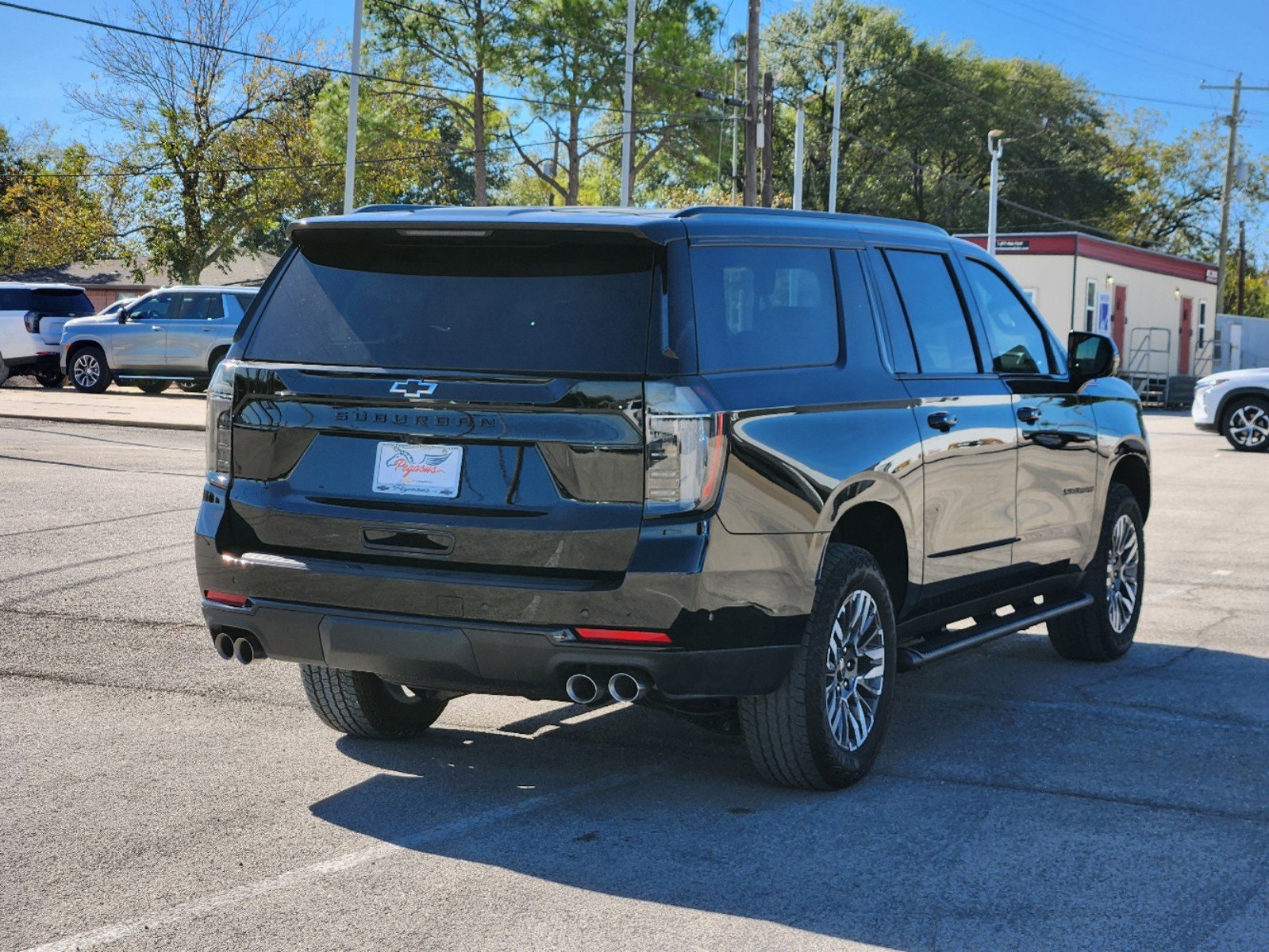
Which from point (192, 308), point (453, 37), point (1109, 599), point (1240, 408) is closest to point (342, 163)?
point (453, 37)

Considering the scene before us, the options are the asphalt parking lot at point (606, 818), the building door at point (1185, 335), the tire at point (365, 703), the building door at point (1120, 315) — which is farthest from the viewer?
the building door at point (1185, 335)

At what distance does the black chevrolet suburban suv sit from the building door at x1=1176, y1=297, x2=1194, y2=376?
48.0m

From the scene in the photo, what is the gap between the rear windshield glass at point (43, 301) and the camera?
30.9 m

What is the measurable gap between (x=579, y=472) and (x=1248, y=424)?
2142 cm

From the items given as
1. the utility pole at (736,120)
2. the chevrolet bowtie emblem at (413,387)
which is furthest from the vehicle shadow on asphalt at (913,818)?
the utility pole at (736,120)

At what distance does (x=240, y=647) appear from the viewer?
17.1 feet

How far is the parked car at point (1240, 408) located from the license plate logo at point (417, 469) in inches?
831

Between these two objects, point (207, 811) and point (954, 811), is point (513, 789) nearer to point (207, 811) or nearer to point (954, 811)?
point (207, 811)

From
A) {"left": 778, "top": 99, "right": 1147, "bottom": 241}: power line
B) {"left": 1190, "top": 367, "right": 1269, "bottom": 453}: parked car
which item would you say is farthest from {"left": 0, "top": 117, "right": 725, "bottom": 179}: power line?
{"left": 1190, "top": 367, "right": 1269, "bottom": 453}: parked car

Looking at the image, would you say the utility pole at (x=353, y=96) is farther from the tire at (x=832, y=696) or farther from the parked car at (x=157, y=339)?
the tire at (x=832, y=696)

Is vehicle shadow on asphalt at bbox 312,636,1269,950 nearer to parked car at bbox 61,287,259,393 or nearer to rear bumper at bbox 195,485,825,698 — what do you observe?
rear bumper at bbox 195,485,825,698

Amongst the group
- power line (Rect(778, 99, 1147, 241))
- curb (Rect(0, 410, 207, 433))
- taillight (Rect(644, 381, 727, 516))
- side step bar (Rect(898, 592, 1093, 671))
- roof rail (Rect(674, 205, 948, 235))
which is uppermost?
power line (Rect(778, 99, 1147, 241))

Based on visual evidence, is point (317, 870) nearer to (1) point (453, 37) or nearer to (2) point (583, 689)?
(2) point (583, 689)

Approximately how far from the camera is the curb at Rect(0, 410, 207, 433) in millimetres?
21875
